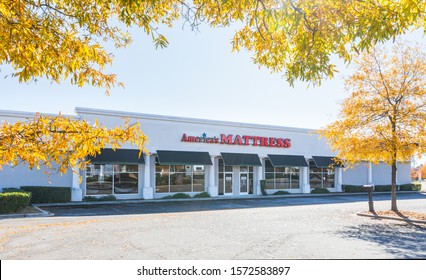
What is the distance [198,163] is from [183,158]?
1.12 meters

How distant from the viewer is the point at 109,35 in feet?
14.7

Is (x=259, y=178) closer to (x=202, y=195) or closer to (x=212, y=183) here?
(x=212, y=183)

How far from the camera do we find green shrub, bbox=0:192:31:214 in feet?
54.9

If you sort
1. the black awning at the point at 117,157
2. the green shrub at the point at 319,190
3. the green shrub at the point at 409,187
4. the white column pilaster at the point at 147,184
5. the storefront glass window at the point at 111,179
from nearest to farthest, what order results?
the black awning at the point at 117,157, the storefront glass window at the point at 111,179, the white column pilaster at the point at 147,184, the green shrub at the point at 319,190, the green shrub at the point at 409,187

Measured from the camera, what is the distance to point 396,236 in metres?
11.9

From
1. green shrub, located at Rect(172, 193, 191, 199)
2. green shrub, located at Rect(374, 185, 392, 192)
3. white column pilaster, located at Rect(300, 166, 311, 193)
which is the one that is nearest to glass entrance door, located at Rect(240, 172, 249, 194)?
green shrub, located at Rect(172, 193, 191, 199)

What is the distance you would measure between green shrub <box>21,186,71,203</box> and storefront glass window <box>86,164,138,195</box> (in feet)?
5.52

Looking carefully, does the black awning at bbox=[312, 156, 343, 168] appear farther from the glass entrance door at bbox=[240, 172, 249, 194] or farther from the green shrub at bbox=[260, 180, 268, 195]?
the glass entrance door at bbox=[240, 172, 249, 194]

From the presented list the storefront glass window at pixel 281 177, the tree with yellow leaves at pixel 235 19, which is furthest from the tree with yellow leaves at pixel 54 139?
the storefront glass window at pixel 281 177

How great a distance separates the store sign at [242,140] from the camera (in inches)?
1064

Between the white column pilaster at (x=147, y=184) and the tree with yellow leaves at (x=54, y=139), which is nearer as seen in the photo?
the tree with yellow leaves at (x=54, y=139)

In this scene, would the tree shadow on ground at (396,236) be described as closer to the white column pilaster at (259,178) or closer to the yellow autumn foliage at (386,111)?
the yellow autumn foliage at (386,111)

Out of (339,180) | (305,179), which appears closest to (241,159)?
(305,179)

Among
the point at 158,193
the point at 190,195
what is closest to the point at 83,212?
the point at 158,193
